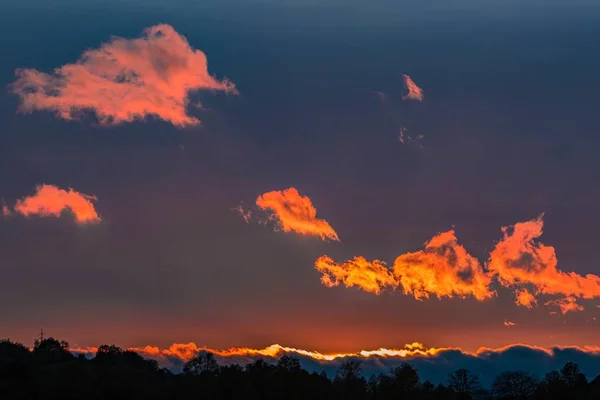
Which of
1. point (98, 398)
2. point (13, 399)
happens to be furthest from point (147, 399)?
point (13, 399)

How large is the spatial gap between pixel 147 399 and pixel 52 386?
22787 mm

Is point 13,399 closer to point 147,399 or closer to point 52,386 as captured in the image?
point 52,386

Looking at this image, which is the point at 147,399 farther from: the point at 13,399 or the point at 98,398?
the point at 13,399

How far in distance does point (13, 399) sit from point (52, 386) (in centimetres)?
982

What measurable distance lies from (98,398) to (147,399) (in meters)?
11.9

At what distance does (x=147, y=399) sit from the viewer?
19962 cm

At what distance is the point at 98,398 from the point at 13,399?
19861 millimetres

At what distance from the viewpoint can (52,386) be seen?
195875 mm

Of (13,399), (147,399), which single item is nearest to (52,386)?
(13,399)

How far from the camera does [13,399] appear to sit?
195750 millimetres
